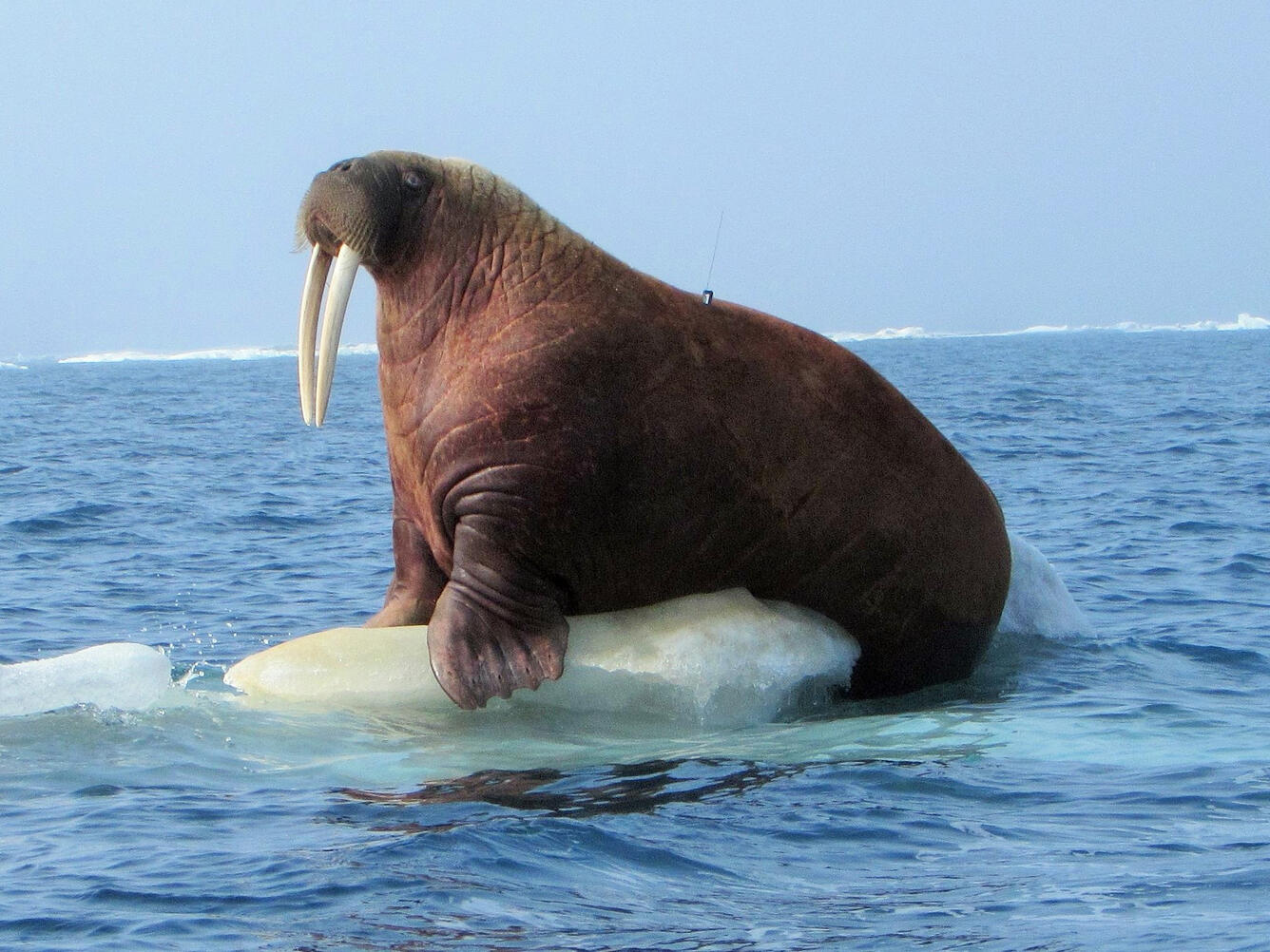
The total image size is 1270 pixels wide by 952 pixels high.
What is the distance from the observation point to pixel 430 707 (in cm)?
730

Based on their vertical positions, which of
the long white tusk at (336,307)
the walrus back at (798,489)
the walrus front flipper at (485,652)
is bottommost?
the walrus front flipper at (485,652)

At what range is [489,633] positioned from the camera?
7199 mm

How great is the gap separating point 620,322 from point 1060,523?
824cm

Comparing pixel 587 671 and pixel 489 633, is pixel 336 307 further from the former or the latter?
pixel 587 671

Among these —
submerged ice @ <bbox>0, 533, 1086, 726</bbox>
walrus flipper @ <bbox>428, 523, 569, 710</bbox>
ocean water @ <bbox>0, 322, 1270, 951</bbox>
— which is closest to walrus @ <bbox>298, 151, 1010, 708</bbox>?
walrus flipper @ <bbox>428, 523, 569, 710</bbox>

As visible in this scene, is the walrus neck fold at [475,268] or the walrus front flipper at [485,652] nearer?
the walrus front flipper at [485,652]

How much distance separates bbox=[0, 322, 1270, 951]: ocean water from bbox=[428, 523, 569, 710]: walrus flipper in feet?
0.62

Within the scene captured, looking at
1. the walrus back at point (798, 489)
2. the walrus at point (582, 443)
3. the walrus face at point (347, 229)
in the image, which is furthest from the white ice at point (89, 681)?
the walrus back at point (798, 489)

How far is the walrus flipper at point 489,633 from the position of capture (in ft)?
Result: 23.4

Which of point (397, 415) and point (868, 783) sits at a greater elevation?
point (397, 415)

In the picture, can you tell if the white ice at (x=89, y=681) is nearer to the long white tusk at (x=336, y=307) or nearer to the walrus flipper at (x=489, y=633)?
the walrus flipper at (x=489, y=633)

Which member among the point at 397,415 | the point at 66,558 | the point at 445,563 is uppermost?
the point at 397,415

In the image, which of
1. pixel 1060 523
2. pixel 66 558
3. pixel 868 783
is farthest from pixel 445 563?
pixel 1060 523

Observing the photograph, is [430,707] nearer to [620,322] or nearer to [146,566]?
[620,322]
